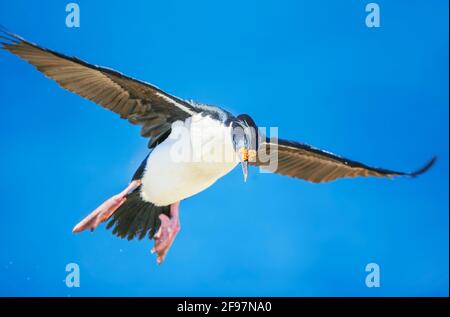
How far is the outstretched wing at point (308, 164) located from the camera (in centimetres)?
1187

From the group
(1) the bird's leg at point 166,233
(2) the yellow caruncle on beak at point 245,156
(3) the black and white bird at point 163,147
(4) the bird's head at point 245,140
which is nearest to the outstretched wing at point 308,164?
(3) the black and white bird at point 163,147

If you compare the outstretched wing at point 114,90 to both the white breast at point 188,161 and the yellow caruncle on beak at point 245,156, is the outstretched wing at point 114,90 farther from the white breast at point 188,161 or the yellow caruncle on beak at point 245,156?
the yellow caruncle on beak at point 245,156

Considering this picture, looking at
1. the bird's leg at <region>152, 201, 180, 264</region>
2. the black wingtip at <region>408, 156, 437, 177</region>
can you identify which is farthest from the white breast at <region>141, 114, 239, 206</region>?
the black wingtip at <region>408, 156, 437, 177</region>

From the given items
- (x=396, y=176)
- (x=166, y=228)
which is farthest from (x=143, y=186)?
(x=396, y=176)

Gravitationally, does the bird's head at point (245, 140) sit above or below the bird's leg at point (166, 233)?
above

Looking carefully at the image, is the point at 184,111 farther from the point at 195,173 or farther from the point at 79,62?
the point at 79,62

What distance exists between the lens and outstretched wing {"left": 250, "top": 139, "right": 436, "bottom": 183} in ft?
38.9

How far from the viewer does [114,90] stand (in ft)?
37.3

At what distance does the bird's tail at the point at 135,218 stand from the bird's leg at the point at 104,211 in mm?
114

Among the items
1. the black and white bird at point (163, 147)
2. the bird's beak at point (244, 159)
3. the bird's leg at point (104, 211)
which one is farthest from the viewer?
the bird's leg at point (104, 211)

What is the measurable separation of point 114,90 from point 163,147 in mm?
1144

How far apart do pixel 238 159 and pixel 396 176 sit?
3017 mm

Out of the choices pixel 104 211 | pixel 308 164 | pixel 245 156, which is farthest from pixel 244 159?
pixel 308 164

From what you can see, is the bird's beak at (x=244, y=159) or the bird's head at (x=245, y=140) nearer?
the bird's beak at (x=244, y=159)
